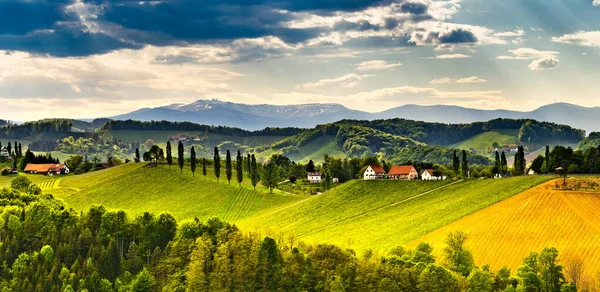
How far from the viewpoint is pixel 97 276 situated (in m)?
111

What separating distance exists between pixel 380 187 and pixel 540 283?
9298 cm

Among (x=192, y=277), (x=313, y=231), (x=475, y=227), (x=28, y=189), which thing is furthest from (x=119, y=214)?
(x=475, y=227)

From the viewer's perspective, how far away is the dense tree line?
85875 millimetres

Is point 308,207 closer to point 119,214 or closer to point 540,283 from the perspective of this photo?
point 119,214

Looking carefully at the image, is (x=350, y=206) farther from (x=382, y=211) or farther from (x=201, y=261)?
(x=201, y=261)

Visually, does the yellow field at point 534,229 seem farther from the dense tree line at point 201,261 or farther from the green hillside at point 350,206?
the dense tree line at point 201,261

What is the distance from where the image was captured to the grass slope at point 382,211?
130750mm

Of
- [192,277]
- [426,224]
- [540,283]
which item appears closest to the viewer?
[540,283]

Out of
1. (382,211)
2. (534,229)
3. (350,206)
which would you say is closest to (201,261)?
(534,229)

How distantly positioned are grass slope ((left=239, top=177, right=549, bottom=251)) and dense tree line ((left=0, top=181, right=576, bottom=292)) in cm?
2545

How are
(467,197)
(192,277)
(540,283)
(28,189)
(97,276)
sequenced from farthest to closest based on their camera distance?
(28,189)
(467,197)
(97,276)
(192,277)
(540,283)

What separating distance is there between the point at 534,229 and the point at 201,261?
59.5 metres

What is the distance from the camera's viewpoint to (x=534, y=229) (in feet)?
368

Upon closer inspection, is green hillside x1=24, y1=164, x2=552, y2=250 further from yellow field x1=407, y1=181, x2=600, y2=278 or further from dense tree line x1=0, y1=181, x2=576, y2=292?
dense tree line x1=0, y1=181, x2=576, y2=292
